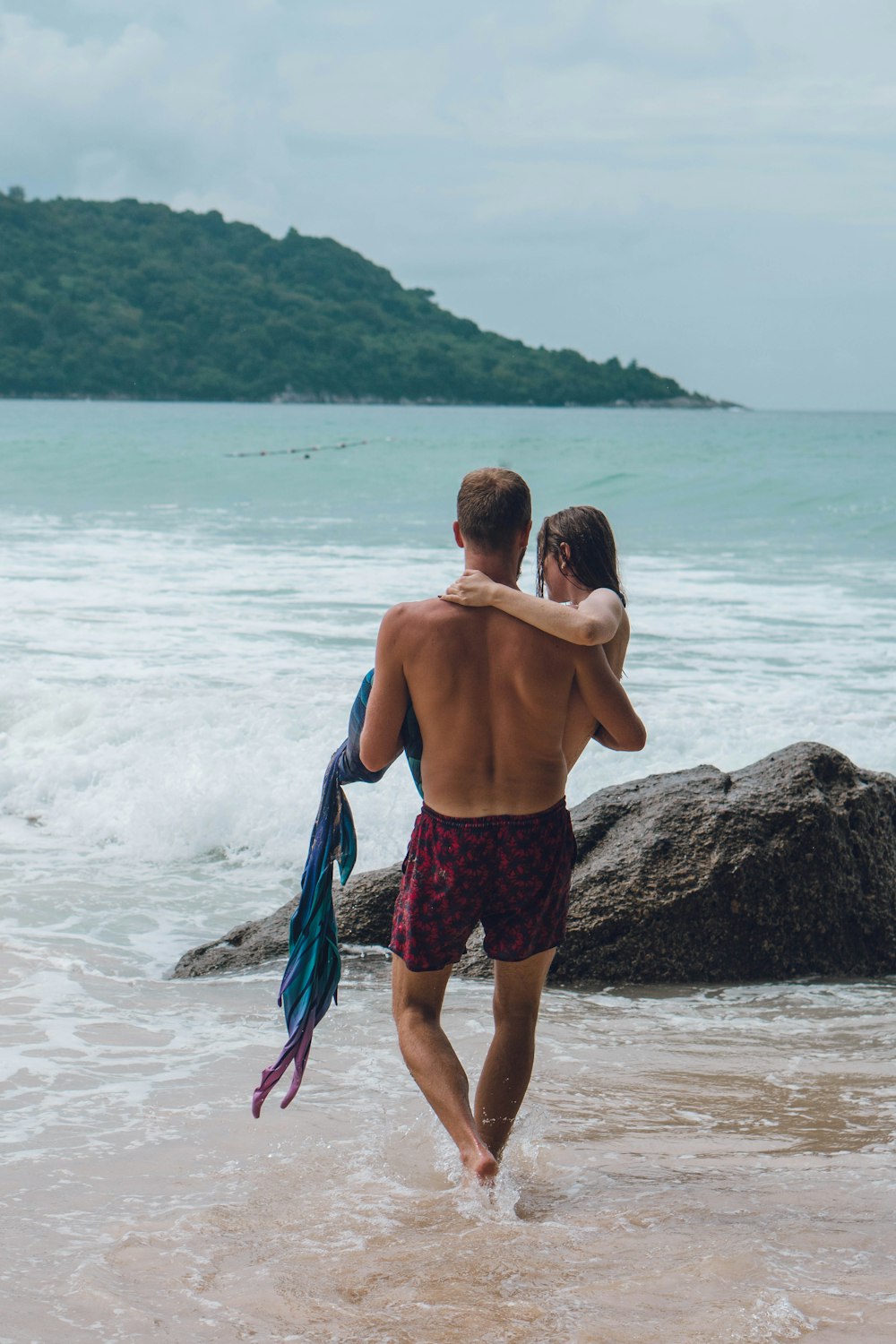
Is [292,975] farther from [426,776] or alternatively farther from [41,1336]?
[41,1336]

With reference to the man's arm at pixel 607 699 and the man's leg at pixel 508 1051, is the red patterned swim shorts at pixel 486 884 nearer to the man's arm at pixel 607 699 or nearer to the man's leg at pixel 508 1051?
the man's leg at pixel 508 1051

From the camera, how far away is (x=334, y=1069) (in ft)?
13.8

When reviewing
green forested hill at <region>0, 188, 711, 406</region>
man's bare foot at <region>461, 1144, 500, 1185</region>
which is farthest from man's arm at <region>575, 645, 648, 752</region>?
green forested hill at <region>0, 188, 711, 406</region>

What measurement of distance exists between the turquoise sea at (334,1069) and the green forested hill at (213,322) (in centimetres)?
7560

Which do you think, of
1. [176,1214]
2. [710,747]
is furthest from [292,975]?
[710,747]

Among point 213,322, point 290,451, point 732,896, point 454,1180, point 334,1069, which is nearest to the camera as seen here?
point 454,1180

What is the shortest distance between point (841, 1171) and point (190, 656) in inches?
338

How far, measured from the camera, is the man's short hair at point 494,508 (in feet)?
9.64

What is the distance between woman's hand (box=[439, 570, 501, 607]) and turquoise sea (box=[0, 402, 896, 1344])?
4.59 feet

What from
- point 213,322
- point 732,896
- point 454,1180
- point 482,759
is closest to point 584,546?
point 482,759

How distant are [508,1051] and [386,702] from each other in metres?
0.87

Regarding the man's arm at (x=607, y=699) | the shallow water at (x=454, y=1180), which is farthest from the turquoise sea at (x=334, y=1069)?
the man's arm at (x=607, y=699)

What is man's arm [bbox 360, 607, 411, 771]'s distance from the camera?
2990 millimetres

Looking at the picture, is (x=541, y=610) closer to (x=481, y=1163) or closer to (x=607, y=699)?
(x=607, y=699)
